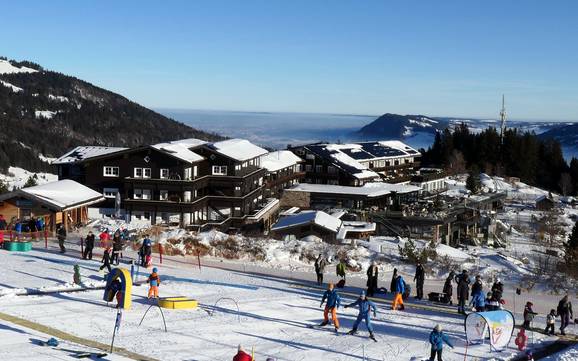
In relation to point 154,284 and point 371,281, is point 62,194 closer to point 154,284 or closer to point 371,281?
point 154,284

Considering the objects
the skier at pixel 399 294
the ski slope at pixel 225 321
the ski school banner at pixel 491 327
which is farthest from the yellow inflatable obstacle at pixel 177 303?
the ski school banner at pixel 491 327

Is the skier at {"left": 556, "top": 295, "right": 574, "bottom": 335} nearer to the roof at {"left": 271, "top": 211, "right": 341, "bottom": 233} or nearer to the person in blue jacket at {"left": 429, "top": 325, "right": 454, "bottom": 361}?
the person in blue jacket at {"left": 429, "top": 325, "right": 454, "bottom": 361}

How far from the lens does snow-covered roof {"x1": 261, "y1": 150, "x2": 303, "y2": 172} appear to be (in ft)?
215

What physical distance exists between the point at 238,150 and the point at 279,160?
527 inches

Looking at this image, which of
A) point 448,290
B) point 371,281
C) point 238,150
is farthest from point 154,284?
point 238,150

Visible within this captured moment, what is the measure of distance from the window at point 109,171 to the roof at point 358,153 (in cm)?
2924

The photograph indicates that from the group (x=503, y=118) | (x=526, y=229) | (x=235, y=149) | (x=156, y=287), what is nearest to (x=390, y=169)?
(x=526, y=229)

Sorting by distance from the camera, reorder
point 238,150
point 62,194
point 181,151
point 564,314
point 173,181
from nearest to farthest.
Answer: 1. point 564,314
2. point 62,194
3. point 173,181
4. point 181,151
5. point 238,150

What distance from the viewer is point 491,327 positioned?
1767cm

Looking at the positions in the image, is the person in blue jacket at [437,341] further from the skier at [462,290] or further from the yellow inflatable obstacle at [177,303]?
the yellow inflatable obstacle at [177,303]

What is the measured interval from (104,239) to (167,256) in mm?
3132

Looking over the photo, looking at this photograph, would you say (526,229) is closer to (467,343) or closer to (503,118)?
(467,343)

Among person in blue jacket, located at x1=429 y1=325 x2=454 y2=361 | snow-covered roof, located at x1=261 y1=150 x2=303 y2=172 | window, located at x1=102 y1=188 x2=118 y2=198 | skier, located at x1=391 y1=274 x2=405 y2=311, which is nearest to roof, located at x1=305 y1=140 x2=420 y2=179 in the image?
snow-covered roof, located at x1=261 y1=150 x2=303 y2=172

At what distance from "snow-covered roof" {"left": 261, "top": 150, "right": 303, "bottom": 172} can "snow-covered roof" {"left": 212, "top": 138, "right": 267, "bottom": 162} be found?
3.90 metres
